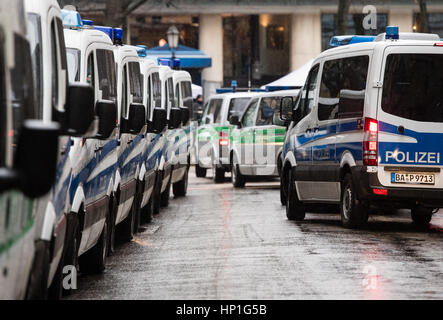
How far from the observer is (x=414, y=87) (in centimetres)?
1443

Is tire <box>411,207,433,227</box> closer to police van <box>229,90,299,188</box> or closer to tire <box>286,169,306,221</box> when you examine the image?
tire <box>286,169,306,221</box>

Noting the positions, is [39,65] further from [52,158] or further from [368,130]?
[368,130]

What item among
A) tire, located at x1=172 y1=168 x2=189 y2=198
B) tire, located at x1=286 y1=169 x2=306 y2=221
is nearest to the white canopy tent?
tire, located at x1=172 y1=168 x2=189 y2=198

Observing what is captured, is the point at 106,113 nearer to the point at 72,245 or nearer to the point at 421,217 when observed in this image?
the point at 72,245

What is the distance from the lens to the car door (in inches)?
987

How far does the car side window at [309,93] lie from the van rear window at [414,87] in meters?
2.27

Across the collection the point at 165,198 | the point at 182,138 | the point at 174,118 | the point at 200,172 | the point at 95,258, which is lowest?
the point at 200,172

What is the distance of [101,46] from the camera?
11305 mm

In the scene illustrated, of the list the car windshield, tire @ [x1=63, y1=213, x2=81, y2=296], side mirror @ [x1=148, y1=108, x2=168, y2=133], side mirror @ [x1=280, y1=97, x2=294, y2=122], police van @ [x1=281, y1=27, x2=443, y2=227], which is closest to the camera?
tire @ [x1=63, y1=213, x2=81, y2=296]

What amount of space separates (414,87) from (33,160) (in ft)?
32.9

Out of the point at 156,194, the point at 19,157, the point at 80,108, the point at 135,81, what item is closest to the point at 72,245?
the point at 80,108

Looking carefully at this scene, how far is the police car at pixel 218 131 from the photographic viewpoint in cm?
2781

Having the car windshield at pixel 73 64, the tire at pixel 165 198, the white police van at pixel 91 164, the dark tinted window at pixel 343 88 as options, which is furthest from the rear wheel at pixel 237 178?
the car windshield at pixel 73 64

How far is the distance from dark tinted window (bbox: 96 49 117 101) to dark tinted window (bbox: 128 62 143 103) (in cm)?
241
